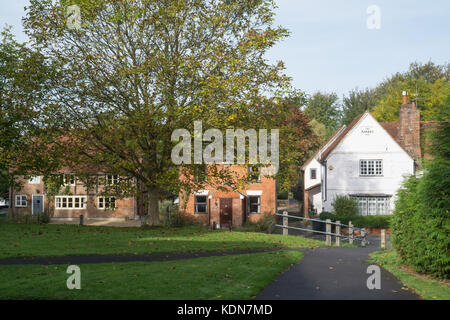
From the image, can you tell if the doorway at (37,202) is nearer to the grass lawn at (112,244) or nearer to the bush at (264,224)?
the bush at (264,224)

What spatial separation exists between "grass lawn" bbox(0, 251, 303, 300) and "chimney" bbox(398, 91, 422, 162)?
29845 mm

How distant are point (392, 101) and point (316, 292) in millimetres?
57081

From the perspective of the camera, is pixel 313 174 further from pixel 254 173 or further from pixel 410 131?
pixel 254 173

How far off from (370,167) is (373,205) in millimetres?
3285

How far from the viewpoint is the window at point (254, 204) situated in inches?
1622

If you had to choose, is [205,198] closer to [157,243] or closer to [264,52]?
[264,52]

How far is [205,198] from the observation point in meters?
41.4

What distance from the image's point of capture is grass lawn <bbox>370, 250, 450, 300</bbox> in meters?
9.91

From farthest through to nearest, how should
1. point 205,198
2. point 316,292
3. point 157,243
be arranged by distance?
point 205,198
point 157,243
point 316,292

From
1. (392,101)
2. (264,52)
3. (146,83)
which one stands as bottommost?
(146,83)

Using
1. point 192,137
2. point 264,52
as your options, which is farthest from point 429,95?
point 192,137

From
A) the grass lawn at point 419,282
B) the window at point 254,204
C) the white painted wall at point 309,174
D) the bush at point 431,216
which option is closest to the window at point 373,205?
the window at point 254,204

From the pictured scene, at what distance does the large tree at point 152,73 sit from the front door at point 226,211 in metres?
15.6

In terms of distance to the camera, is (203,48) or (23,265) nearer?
(23,265)
